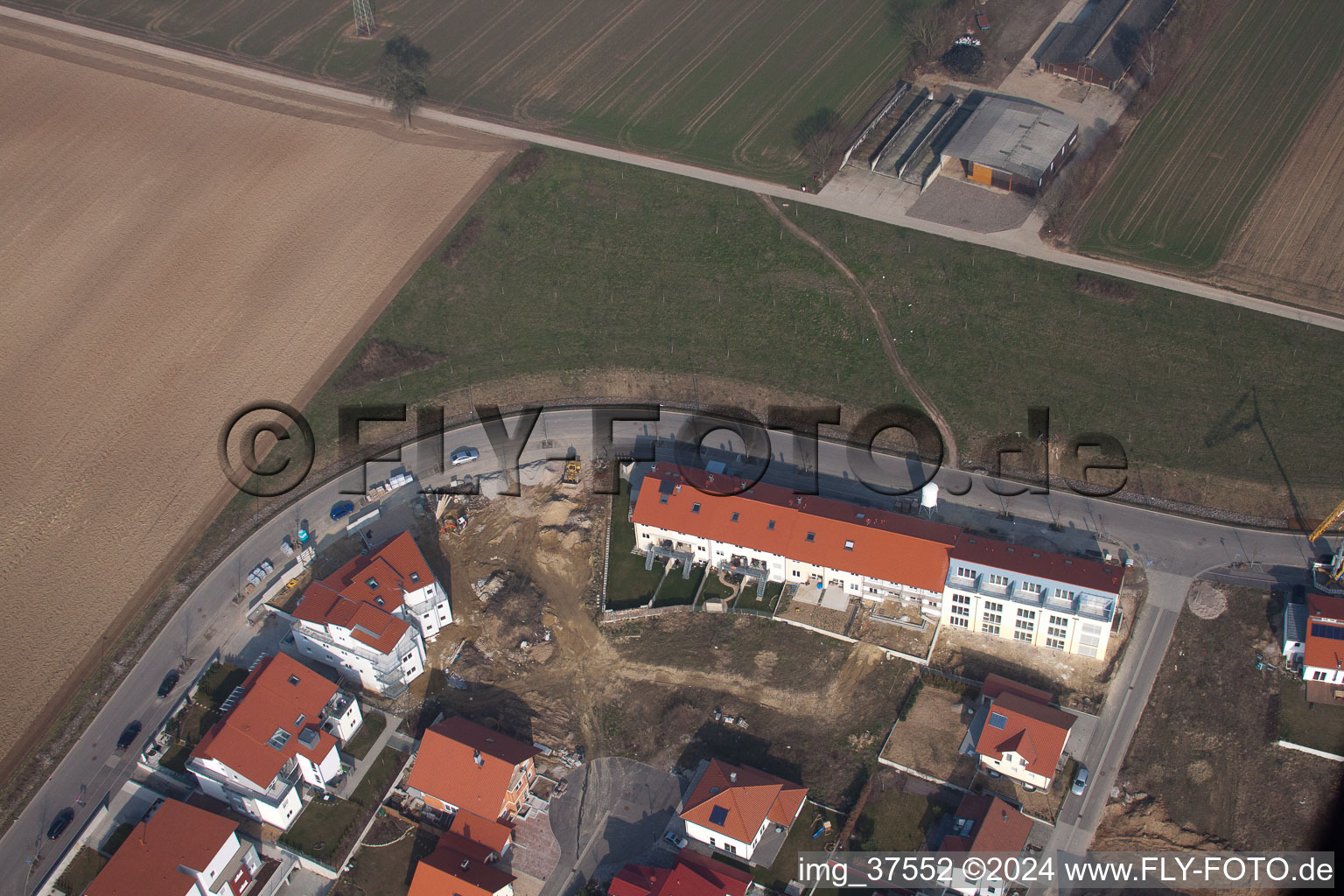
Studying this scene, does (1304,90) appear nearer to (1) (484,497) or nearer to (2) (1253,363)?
(2) (1253,363)

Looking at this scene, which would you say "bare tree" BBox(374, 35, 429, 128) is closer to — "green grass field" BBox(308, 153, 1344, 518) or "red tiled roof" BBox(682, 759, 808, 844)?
"green grass field" BBox(308, 153, 1344, 518)

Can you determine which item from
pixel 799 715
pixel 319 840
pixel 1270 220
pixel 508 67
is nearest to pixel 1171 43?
pixel 1270 220

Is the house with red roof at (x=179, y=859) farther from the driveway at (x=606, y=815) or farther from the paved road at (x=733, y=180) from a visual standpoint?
the paved road at (x=733, y=180)

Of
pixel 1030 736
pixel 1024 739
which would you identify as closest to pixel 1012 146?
pixel 1030 736

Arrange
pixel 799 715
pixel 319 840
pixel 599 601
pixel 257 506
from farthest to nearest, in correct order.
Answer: pixel 257 506 → pixel 599 601 → pixel 799 715 → pixel 319 840

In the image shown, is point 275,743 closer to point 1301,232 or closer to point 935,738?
point 935,738

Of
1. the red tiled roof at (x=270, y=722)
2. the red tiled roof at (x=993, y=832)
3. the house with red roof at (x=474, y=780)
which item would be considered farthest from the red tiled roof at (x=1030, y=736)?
the red tiled roof at (x=270, y=722)

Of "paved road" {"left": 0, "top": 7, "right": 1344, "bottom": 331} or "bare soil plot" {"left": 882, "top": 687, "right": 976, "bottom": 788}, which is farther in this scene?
"paved road" {"left": 0, "top": 7, "right": 1344, "bottom": 331}

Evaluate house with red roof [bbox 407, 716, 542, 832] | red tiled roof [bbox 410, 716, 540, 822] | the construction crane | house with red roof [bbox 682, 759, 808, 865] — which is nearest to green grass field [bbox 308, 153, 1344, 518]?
the construction crane
